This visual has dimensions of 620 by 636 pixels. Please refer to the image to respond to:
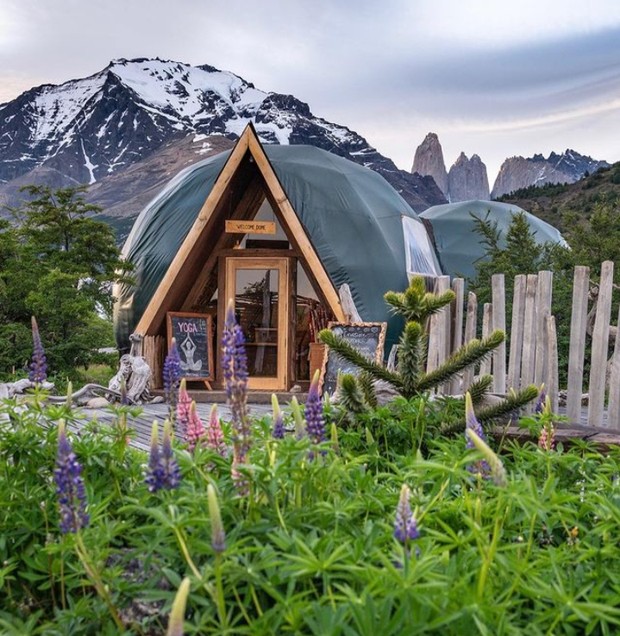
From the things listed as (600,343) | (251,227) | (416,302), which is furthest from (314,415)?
(251,227)

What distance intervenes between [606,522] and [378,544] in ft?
2.28

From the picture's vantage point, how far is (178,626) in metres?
0.99

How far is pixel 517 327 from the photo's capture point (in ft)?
21.6

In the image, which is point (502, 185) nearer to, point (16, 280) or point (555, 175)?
point (555, 175)

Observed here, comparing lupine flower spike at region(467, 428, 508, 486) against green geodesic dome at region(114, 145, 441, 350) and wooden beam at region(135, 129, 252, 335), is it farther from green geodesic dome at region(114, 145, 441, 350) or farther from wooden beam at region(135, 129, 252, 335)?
wooden beam at region(135, 129, 252, 335)

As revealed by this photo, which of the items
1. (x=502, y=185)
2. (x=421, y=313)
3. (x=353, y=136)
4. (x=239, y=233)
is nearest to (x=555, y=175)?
(x=502, y=185)

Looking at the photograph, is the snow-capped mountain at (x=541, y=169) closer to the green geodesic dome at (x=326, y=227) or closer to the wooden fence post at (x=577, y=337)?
the green geodesic dome at (x=326, y=227)

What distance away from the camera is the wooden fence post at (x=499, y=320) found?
6672 millimetres

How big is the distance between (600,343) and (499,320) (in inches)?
41.3

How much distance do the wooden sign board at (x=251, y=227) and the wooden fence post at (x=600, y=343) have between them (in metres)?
6.38

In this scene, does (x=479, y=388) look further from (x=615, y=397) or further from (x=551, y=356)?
(x=551, y=356)

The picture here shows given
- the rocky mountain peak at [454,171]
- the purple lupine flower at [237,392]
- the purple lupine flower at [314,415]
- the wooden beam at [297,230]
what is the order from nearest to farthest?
the purple lupine flower at [237,392]
the purple lupine flower at [314,415]
the wooden beam at [297,230]
the rocky mountain peak at [454,171]

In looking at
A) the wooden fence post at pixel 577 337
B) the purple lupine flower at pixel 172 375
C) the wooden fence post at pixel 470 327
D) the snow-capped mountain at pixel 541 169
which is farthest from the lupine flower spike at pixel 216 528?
the snow-capped mountain at pixel 541 169

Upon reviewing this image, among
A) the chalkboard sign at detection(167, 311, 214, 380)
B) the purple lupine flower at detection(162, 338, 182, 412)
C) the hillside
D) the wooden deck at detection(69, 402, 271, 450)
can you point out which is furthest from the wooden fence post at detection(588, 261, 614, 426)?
the hillside
